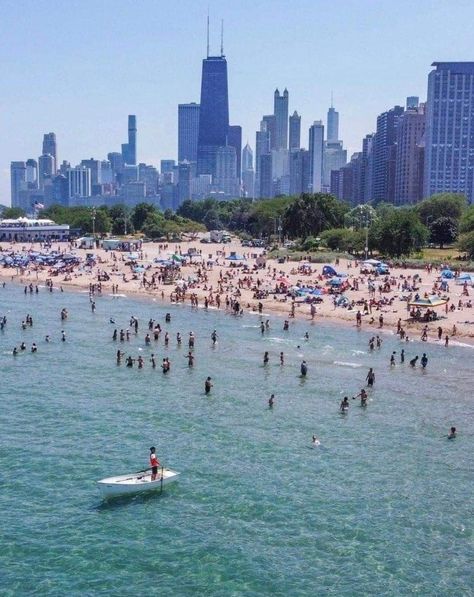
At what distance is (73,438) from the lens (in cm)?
3394

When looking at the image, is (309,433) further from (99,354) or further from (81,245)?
(81,245)

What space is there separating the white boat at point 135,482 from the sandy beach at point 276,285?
35018 mm

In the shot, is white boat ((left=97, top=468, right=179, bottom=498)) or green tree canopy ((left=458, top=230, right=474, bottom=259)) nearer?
white boat ((left=97, top=468, right=179, bottom=498))

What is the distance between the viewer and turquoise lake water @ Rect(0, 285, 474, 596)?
22.9m

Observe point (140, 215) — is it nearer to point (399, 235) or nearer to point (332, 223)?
point (332, 223)

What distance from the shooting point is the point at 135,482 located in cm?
2767

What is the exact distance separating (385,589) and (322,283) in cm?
6369

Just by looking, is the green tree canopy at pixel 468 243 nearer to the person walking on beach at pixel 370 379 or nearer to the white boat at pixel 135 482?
the person walking on beach at pixel 370 379

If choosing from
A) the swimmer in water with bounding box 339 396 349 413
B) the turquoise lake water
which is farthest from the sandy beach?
the swimmer in water with bounding box 339 396 349 413

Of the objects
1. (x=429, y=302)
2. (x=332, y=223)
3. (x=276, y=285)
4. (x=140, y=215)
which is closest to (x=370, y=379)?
(x=429, y=302)

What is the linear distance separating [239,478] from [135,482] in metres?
4.29

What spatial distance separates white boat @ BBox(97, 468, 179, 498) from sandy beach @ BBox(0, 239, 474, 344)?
3502 cm

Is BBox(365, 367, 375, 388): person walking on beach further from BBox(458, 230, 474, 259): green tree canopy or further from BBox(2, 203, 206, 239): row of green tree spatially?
BBox(2, 203, 206, 239): row of green tree

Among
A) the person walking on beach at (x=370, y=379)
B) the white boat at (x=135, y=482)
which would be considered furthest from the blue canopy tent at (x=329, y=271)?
the white boat at (x=135, y=482)
